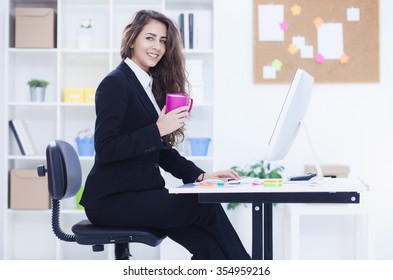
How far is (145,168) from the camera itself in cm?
214

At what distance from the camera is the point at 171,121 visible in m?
Answer: 2.03

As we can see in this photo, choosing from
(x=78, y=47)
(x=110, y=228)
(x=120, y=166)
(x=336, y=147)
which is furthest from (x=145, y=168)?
(x=336, y=147)

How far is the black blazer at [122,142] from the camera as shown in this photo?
2.03 m

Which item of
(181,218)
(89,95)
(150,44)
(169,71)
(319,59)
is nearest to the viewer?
(181,218)

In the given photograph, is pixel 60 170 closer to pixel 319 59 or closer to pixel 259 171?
pixel 259 171

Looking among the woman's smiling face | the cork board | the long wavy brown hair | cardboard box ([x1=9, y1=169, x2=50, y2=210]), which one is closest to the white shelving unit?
cardboard box ([x1=9, y1=169, x2=50, y2=210])

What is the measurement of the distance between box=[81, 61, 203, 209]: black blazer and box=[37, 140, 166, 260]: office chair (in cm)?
10

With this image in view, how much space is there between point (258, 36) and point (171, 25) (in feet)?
5.37

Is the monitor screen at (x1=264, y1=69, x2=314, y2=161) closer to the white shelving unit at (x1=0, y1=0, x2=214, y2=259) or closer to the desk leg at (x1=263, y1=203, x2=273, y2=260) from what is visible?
the desk leg at (x1=263, y1=203, x2=273, y2=260)

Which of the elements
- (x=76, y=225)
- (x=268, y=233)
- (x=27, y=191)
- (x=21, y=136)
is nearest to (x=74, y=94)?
(x=21, y=136)

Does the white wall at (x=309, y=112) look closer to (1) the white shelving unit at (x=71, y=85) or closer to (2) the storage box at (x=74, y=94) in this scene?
(1) the white shelving unit at (x=71, y=85)

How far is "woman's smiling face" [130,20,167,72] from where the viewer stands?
2293 millimetres

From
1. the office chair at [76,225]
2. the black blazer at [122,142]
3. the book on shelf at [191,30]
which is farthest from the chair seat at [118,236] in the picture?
the book on shelf at [191,30]

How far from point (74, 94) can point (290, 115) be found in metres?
2.13
